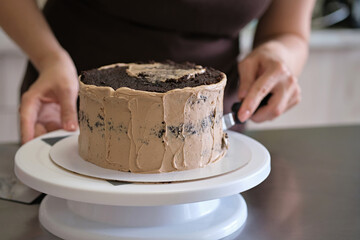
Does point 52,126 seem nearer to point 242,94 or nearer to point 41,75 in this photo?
point 41,75

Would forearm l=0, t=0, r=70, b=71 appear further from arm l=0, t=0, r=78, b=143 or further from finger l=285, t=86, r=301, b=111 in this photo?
finger l=285, t=86, r=301, b=111

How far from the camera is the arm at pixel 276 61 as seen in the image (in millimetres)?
1102

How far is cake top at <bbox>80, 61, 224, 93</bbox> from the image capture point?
0.80 m

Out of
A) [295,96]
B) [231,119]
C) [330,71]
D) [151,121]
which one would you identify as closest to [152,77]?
[151,121]

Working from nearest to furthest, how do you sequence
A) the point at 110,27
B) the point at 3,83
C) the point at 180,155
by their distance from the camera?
the point at 180,155 < the point at 110,27 < the point at 3,83

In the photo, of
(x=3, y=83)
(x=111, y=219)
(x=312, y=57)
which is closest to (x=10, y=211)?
(x=111, y=219)

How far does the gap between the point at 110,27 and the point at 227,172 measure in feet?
2.34

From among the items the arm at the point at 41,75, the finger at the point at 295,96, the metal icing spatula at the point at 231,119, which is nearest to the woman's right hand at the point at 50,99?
the arm at the point at 41,75

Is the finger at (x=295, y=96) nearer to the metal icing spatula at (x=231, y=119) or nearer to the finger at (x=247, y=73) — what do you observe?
the finger at (x=247, y=73)

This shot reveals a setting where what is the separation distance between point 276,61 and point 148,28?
1.27 feet

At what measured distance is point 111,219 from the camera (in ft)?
2.44

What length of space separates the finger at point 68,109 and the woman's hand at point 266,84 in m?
0.36

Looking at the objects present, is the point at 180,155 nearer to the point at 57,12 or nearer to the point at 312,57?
the point at 57,12

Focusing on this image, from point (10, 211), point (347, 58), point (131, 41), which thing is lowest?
point (347, 58)
